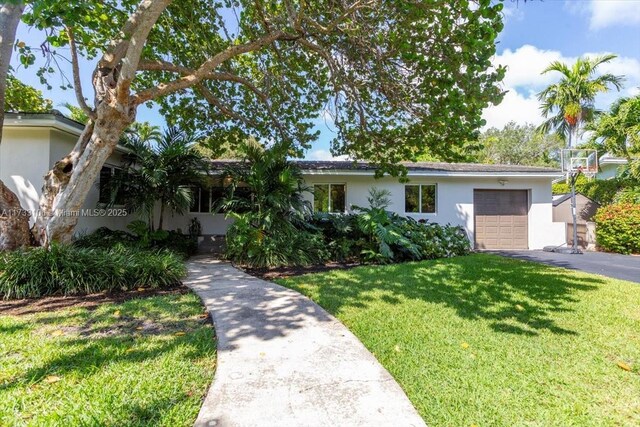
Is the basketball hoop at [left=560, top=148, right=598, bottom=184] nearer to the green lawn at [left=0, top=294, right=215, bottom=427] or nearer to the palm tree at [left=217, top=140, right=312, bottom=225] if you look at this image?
the palm tree at [left=217, top=140, right=312, bottom=225]

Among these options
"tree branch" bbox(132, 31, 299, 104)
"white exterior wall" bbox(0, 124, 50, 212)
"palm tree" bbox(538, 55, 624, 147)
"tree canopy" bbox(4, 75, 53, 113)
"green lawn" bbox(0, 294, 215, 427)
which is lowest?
"green lawn" bbox(0, 294, 215, 427)

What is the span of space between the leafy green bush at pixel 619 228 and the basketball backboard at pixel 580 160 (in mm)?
1692

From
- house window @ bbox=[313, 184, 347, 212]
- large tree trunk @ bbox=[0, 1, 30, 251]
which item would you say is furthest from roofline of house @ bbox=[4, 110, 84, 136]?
house window @ bbox=[313, 184, 347, 212]

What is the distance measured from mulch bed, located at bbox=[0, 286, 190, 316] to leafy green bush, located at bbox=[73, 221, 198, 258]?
8.26ft

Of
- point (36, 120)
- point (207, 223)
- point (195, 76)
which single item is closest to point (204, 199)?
point (207, 223)

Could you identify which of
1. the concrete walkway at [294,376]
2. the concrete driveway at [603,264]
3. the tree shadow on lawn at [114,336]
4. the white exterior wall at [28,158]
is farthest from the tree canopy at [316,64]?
the concrete driveway at [603,264]

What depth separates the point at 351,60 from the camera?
707cm

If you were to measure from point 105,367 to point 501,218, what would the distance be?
13277 mm

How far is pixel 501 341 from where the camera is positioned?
3.23 metres

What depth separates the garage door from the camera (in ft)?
39.8

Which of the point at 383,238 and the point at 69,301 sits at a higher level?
the point at 383,238

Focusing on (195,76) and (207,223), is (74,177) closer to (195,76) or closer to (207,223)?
(195,76)

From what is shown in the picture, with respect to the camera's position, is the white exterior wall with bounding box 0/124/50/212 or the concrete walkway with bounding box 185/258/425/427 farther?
the white exterior wall with bounding box 0/124/50/212

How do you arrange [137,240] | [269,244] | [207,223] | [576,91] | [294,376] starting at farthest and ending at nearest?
[576,91] → [207,223] → [137,240] → [269,244] → [294,376]
